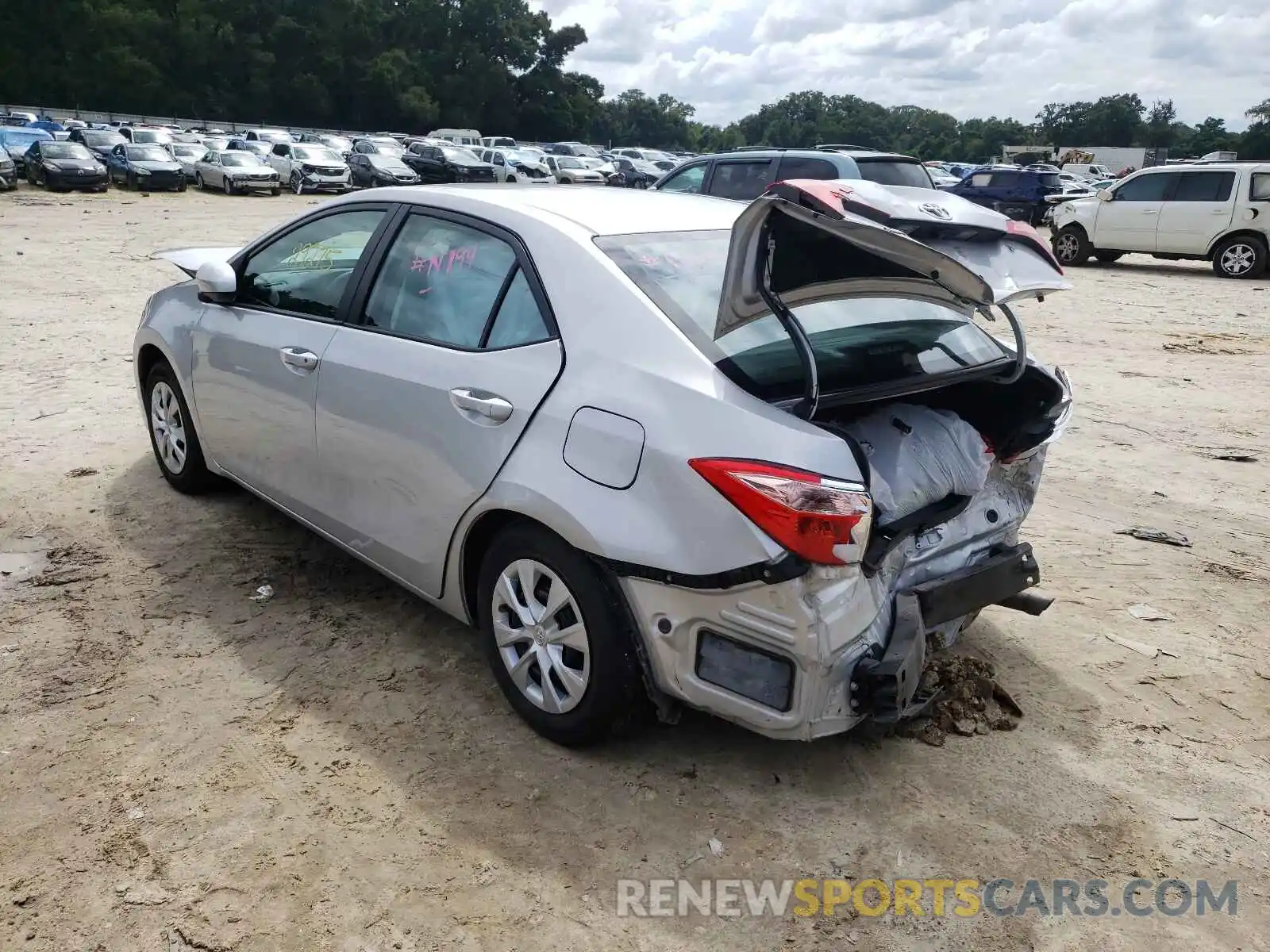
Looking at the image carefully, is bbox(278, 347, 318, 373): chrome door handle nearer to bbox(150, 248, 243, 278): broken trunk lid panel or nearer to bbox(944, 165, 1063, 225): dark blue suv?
bbox(150, 248, 243, 278): broken trunk lid panel

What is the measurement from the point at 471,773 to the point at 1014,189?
2659cm

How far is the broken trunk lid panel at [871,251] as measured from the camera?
251cm

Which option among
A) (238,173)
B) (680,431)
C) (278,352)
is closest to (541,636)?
(680,431)

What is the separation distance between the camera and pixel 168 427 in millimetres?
5023

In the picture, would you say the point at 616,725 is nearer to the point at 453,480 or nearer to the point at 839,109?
the point at 453,480

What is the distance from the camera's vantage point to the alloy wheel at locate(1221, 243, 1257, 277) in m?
15.7

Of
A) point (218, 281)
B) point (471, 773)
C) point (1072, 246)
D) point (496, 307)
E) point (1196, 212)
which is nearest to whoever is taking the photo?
point (471, 773)

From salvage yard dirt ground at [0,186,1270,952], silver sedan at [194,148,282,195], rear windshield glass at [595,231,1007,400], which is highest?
silver sedan at [194,148,282,195]

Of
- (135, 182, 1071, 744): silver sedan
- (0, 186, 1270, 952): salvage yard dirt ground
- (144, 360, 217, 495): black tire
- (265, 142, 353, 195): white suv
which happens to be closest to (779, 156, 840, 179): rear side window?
(0, 186, 1270, 952): salvage yard dirt ground

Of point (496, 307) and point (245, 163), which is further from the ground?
point (245, 163)

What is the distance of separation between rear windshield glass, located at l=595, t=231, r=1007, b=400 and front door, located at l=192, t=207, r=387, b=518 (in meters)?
1.31

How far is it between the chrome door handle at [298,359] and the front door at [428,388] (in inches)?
3.2

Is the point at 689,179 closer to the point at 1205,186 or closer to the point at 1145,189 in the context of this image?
the point at 1145,189

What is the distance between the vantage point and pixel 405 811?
2779 millimetres
